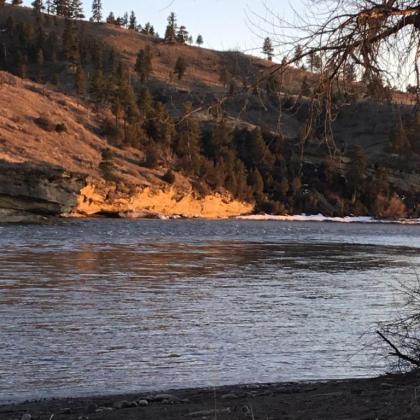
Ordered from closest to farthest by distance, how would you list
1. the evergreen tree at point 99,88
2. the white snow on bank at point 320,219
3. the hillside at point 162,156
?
the hillside at point 162,156, the white snow on bank at point 320,219, the evergreen tree at point 99,88

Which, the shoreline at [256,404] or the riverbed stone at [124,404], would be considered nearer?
the shoreline at [256,404]

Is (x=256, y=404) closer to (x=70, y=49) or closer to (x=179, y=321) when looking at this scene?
(x=179, y=321)

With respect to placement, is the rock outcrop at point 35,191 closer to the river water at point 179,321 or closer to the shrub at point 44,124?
the shrub at point 44,124

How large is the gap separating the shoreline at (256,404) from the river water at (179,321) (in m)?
0.71

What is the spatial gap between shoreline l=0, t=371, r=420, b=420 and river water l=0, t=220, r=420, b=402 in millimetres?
714

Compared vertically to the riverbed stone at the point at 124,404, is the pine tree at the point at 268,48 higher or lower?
higher

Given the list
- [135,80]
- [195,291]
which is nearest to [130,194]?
[195,291]

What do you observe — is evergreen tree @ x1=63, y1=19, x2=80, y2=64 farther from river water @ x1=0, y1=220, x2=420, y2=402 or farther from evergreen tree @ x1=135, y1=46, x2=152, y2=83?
river water @ x1=0, y1=220, x2=420, y2=402

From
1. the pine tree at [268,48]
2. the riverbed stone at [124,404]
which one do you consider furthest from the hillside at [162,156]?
the pine tree at [268,48]

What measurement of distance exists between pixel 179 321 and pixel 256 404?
22.6 feet

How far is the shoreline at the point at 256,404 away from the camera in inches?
242

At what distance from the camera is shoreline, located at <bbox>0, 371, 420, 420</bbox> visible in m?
6.14

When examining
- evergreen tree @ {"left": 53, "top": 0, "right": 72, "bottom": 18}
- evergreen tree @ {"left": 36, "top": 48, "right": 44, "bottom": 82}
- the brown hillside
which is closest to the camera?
the brown hillside

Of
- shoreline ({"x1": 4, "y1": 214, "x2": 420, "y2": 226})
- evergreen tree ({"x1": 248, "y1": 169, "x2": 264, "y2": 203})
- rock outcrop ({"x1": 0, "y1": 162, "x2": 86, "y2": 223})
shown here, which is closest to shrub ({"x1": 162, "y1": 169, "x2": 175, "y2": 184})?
shoreline ({"x1": 4, "y1": 214, "x2": 420, "y2": 226})
